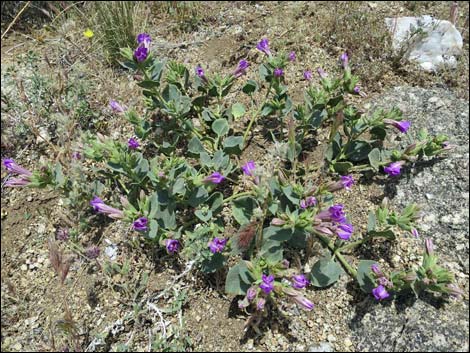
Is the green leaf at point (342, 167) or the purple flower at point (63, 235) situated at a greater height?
the purple flower at point (63, 235)

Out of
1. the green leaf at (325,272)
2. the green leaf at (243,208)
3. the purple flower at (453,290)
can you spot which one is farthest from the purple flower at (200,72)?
the purple flower at (453,290)

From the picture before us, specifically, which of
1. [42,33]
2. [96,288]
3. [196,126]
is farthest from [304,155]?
[42,33]

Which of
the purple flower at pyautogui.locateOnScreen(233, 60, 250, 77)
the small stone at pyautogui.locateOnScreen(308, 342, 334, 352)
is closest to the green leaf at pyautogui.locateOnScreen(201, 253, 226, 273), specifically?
the small stone at pyautogui.locateOnScreen(308, 342, 334, 352)

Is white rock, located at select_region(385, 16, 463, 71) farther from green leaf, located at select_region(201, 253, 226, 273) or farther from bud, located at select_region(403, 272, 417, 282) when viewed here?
green leaf, located at select_region(201, 253, 226, 273)

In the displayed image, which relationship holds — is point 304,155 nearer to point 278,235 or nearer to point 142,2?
point 278,235

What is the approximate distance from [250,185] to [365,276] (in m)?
0.72

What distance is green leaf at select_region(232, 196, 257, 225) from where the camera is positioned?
7.95ft

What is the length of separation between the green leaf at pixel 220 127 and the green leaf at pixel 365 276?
108cm

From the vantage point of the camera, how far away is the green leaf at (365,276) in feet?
7.37

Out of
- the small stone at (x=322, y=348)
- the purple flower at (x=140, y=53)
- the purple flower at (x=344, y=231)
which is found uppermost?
the purple flower at (x=140, y=53)

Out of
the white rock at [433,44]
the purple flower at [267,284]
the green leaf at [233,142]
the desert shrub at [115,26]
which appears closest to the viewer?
the purple flower at [267,284]

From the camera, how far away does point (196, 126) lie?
2990mm

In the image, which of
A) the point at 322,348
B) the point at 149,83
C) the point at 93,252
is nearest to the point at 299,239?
the point at 322,348

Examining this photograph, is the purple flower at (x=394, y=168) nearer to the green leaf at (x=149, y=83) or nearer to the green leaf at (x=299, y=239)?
the green leaf at (x=299, y=239)
